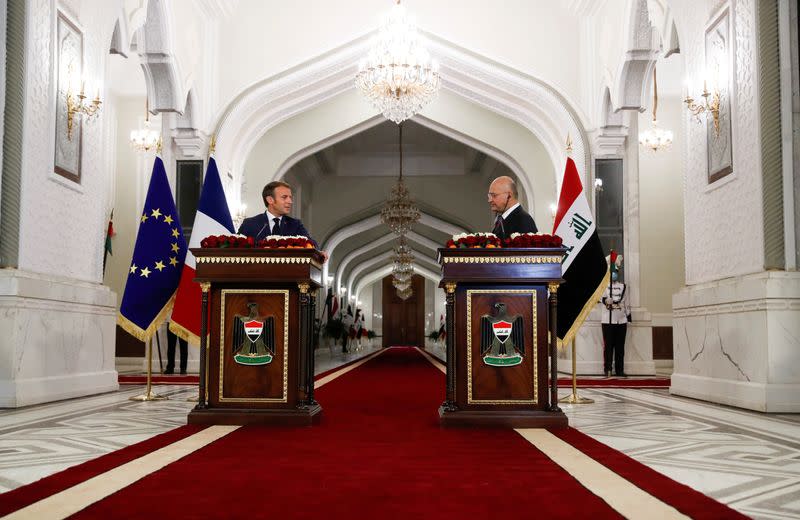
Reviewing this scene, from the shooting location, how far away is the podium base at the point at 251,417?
4309 mm

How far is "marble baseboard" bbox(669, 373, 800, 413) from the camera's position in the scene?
5.09m

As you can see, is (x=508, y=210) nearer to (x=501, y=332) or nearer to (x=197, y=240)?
(x=501, y=332)

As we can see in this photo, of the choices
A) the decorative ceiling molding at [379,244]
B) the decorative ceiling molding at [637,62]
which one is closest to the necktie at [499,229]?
the decorative ceiling molding at [637,62]

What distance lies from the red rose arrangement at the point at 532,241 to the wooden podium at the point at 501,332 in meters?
0.06

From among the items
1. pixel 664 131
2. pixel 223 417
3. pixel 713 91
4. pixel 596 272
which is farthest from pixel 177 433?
pixel 664 131

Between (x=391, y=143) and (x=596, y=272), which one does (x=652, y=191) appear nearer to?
(x=596, y=272)

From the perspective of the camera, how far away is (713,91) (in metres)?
6.17

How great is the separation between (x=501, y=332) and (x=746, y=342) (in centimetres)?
217

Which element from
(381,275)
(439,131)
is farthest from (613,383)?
(381,275)

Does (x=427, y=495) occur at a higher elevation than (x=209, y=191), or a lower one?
lower

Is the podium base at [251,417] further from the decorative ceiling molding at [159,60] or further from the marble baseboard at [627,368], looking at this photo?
the marble baseboard at [627,368]

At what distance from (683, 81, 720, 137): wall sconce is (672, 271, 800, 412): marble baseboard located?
53.1 inches

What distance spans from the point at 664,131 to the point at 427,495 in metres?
9.56

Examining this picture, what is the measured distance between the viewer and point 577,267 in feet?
18.8
